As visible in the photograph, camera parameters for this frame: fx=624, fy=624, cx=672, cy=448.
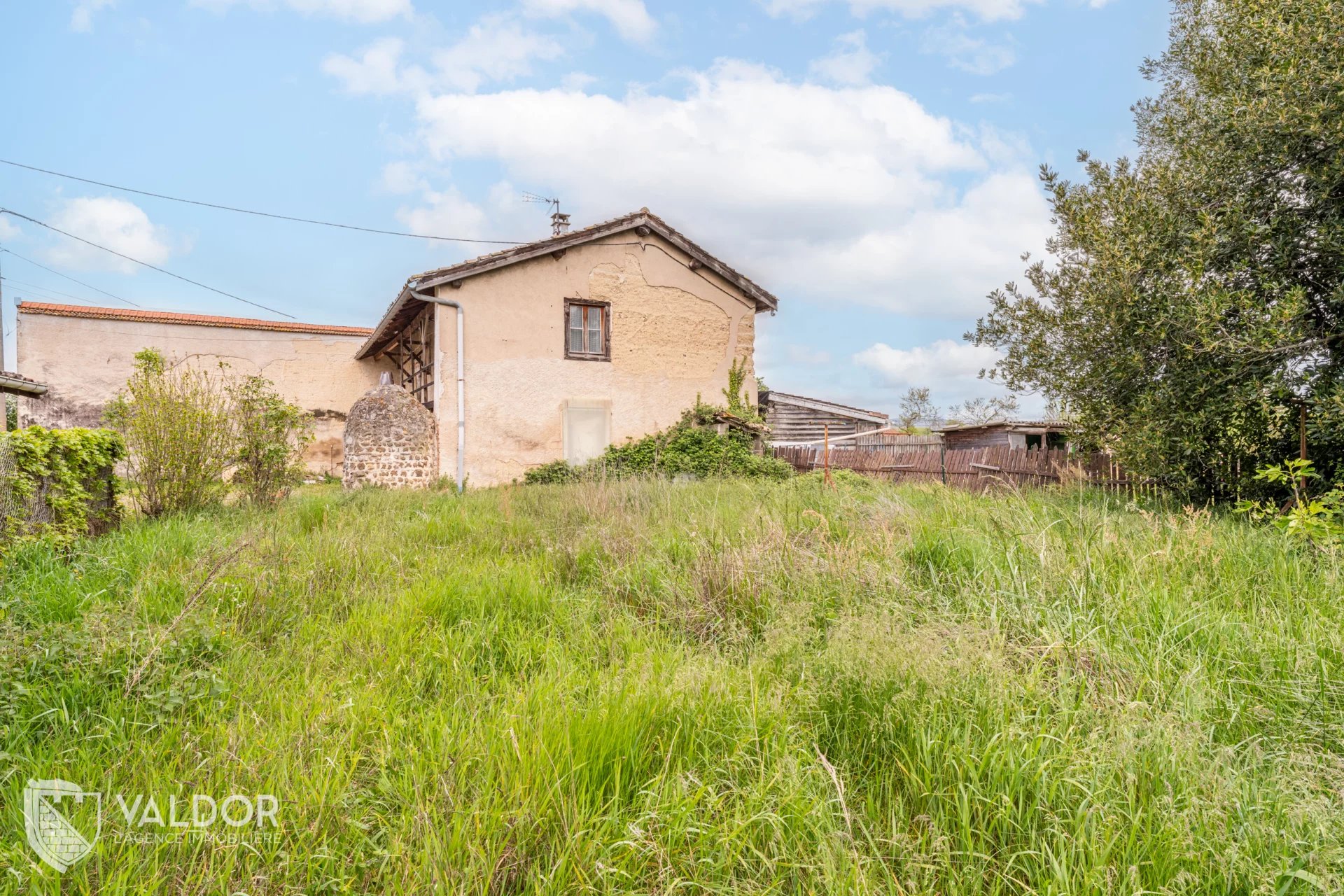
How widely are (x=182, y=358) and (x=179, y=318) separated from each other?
3676 millimetres

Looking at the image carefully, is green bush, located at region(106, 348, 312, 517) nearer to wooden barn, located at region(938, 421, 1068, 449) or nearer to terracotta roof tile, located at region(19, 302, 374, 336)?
terracotta roof tile, located at region(19, 302, 374, 336)

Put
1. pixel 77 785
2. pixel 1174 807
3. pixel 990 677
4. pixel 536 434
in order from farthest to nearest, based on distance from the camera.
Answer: pixel 536 434, pixel 990 677, pixel 77 785, pixel 1174 807

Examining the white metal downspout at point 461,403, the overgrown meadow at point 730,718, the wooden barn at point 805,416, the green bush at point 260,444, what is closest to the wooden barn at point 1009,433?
the wooden barn at point 805,416

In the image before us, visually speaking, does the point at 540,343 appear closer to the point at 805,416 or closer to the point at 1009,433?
the point at 805,416

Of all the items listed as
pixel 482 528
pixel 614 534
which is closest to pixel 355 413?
pixel 482 528

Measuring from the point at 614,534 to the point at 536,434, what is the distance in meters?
9.46

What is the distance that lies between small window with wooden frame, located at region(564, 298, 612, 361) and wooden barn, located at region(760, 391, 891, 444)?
26.2 feet

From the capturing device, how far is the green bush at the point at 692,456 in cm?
1404

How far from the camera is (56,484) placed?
5.25m

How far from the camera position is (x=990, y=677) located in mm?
2201

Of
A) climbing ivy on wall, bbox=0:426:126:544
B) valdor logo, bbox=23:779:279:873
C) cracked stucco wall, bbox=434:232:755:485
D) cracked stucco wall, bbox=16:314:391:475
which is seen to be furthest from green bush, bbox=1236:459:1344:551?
cracked stucco wall, bbox=16:314:391:475

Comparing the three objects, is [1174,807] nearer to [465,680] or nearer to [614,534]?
[465,680]

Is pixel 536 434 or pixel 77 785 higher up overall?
pixel 536 434

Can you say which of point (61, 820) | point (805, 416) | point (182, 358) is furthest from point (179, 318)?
point (61, 820)
